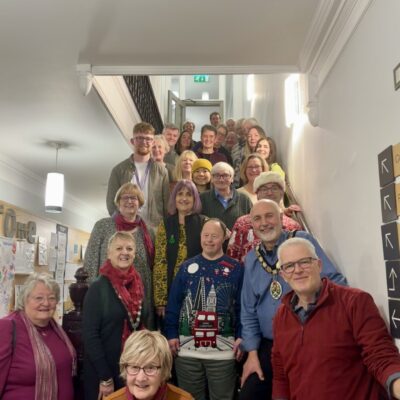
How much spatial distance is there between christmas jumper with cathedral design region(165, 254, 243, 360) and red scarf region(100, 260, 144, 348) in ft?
0.56

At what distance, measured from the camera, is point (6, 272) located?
4922mm

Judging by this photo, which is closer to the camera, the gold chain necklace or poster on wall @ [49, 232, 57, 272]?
the gold chain necklace

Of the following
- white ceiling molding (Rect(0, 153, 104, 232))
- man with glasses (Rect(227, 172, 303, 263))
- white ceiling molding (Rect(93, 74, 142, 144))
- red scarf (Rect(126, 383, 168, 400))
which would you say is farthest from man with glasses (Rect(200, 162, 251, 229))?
white ceiling molding (Rect(0, 153, 104, 232))

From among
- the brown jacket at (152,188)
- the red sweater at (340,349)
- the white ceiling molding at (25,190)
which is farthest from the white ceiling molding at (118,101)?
the red sweater at (340,349)

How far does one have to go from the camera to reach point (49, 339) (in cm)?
216

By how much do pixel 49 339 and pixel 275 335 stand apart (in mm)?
1139

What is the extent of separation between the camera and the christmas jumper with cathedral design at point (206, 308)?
85.7 inches

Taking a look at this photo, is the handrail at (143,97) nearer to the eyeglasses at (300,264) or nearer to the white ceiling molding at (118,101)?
the white ceiling molding at (118,101)

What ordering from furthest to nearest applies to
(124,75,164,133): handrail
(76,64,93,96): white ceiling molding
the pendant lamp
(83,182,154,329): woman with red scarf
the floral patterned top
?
(124,75,164,133): handrail → the pendant lamp → (76,64,93,96): white ceiling molding → (83,182,154,329): woman with red scarf → the floral patterned top

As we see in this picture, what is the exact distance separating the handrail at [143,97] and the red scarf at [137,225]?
2215 millimetres

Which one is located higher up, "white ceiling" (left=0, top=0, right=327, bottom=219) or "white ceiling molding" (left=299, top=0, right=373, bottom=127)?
"white ceiling" (left=0, top=0, right=327, bottom=219)

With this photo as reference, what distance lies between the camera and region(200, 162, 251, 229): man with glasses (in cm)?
304

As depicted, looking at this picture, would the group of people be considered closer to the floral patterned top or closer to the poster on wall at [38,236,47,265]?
the floral patterned top

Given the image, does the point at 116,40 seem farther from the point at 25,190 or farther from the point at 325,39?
the point at 25,190
